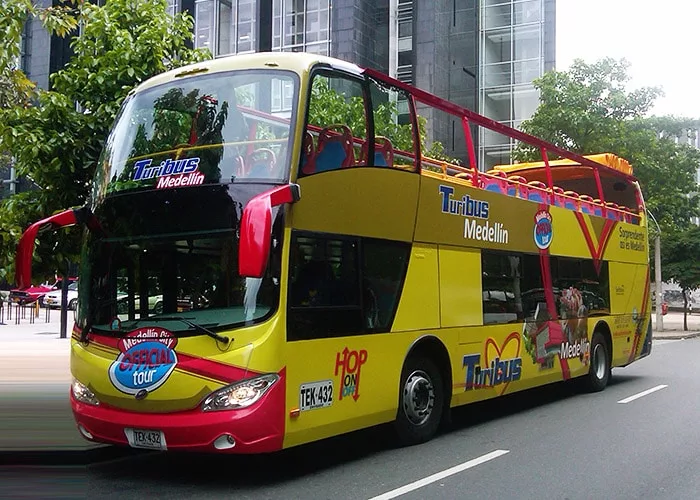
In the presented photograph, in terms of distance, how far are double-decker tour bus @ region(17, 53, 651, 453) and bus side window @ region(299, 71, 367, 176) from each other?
0.03m

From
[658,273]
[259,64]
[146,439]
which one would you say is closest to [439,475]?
[146,439]

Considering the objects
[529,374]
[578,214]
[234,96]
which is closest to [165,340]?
[234,96]

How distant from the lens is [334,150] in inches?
303

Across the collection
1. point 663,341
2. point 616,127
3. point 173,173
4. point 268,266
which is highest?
point 616,127

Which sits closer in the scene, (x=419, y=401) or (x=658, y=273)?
(x=419, y=401)

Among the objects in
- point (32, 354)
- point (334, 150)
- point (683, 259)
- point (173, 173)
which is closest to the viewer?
point (173, 173)

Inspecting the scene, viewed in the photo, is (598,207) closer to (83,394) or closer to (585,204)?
(585,204)

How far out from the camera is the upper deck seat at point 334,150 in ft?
24.6

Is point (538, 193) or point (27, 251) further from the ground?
point (538, 193)

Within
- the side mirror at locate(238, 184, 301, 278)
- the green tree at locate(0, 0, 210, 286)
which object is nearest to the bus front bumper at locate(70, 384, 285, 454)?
the side mirror at locate(238, 184, 301, 278)

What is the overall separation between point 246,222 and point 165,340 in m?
1.57

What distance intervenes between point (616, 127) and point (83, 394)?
870 inches

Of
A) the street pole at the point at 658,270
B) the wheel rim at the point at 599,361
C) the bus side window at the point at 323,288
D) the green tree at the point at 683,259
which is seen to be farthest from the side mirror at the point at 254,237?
the green tree at the point at 683,259

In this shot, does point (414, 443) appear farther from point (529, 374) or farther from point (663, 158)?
point (663, 158)
